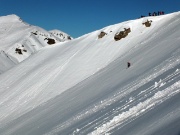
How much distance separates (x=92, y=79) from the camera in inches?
1294

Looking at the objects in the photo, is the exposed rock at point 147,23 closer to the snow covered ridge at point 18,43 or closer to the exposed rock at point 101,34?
the exposed rock at point 101,34

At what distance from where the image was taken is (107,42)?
45.8m

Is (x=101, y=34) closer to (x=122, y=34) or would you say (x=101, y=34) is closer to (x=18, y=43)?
(x=122, y=34)

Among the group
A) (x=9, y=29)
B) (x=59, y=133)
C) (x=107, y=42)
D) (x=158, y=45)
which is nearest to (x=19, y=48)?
(x=9, y=29)

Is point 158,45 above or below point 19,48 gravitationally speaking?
below

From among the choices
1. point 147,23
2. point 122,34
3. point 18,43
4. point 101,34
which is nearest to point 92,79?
point 122,34

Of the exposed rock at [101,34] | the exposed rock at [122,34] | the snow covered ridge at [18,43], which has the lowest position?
the exposed rock at [122,34]

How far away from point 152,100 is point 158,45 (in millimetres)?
20165

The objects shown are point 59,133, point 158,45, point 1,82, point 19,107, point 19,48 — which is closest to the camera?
point 59,133

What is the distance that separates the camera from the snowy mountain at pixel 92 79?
17.1m

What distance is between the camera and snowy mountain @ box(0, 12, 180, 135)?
17062 mm

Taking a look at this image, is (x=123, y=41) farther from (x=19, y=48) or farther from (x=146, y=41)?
(x=19, y=48)

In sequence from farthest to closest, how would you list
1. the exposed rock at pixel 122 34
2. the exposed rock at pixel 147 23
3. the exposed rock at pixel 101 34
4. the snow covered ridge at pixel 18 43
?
the snow covered ridge at pixel 18 43 → the exposed rock at pixel 101 34 → the exposed rock at pixel 122 34 → the exposed rock at pixel 147 23

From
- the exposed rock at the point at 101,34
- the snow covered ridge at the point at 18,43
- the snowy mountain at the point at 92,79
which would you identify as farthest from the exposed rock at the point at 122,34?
the snow covered ridge at the point at 18,43
